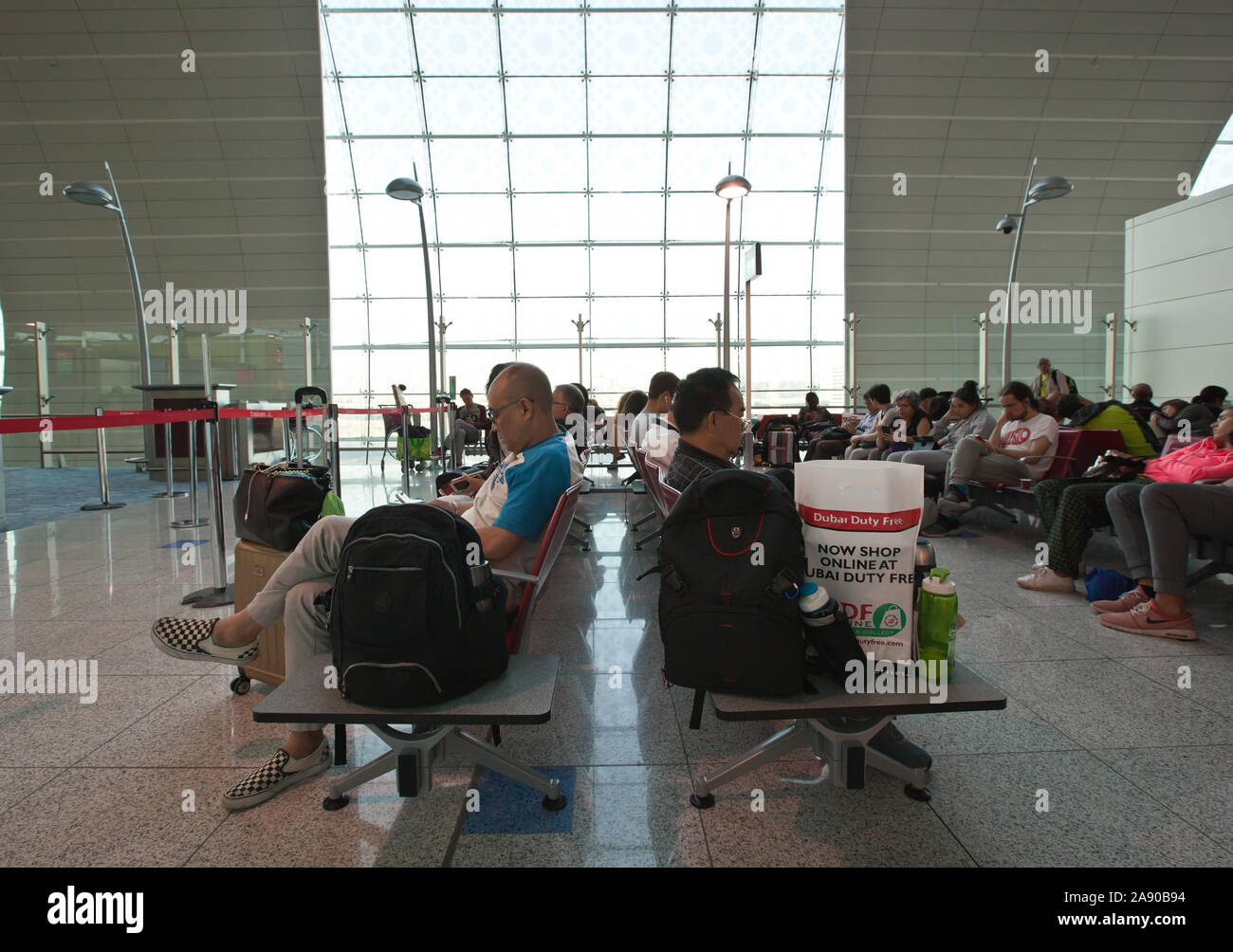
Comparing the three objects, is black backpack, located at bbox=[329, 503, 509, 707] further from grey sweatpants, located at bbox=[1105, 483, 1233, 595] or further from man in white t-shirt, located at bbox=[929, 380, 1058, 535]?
man in white t-shirt, located at bbox=[929, 380, 1058, 535]

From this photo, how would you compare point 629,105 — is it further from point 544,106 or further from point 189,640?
point 189,640

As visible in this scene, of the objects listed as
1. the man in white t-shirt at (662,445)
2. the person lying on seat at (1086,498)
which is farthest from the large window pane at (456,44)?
the person lying on seat at (1086,498)

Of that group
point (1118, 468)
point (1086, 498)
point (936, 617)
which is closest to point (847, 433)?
point (1118, 468)

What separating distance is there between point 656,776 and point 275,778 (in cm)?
110

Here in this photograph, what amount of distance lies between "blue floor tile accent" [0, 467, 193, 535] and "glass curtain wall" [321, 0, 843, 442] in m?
6.40

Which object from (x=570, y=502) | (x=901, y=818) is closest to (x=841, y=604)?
(x=901, y=818)

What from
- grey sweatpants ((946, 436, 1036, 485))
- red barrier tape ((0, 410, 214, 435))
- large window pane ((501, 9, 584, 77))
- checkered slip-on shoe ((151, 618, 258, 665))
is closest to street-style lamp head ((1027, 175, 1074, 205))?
grey sweatpants ((946, 436, 1036, 485))

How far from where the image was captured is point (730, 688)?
1692 mm

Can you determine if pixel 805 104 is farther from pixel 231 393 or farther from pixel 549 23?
pixel 231 393

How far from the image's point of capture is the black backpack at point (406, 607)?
5.21 ft

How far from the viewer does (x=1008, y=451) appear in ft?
18.3

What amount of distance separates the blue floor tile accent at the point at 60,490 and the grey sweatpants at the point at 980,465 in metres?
8.63
